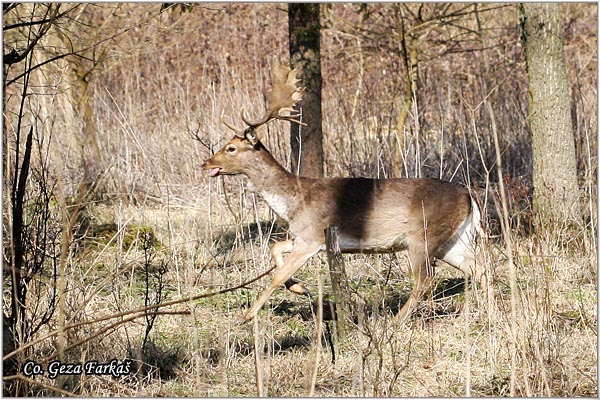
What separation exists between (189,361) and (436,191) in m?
2.52

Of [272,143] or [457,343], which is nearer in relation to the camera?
[457,343]

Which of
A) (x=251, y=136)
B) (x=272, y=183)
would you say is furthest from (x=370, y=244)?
(x=251, y=136)

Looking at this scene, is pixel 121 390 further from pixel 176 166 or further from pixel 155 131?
pixel 155 131

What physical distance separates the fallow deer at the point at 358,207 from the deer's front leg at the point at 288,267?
11 millimetres

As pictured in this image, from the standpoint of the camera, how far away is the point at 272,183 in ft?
22.8

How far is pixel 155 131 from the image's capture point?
1152 centimetres

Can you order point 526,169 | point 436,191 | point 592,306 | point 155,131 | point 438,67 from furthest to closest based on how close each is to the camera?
1. point 438,67
2. point 155,131
3. point 526,169
4. point 436,191
5. point 592,306

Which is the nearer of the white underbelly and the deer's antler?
the white underbelly

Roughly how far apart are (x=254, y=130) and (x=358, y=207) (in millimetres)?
1015

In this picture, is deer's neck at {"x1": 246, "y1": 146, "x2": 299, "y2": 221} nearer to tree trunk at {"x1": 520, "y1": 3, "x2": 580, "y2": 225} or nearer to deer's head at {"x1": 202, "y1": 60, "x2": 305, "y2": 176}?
deer's head at {"x1": 202, "y1": 60, "x2": 305, "y2": 176}

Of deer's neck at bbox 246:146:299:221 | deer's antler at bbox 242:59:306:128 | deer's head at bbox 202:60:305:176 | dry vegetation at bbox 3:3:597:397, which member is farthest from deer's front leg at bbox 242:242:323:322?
deer's antler at bbox 242:59:306:128

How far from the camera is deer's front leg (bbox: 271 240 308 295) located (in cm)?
618

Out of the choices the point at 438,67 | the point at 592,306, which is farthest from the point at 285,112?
the point at 438,67

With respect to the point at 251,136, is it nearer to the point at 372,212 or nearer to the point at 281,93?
the point at 281,93
